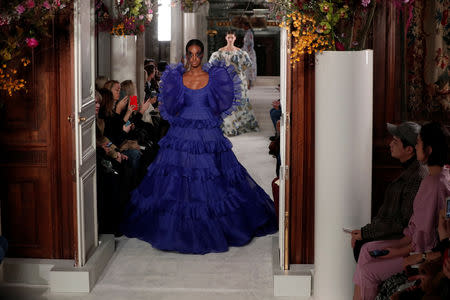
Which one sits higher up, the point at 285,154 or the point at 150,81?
the point at 150,81

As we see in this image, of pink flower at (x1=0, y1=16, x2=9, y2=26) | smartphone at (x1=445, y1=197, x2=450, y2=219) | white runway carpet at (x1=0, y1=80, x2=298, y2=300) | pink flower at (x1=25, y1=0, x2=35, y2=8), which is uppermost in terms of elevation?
pink flower at (x1=25, y1=0, x2=35, y2=8)

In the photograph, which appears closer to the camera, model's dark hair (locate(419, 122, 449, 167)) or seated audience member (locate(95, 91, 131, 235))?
model's dark hair (locate(419, 122, 449, 167))

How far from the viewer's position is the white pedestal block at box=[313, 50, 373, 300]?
439 cm

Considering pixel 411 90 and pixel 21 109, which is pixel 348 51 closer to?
pixel 411 90

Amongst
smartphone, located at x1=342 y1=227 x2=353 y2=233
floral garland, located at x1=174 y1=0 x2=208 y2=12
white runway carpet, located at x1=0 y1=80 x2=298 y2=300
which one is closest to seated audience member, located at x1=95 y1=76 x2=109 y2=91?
white runway carpet, located at x1=0 y1=80 x2=298 y2=300

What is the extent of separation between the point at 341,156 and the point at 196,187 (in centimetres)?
191

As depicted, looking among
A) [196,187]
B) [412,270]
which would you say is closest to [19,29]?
[196,187]

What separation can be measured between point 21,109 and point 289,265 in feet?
6.69

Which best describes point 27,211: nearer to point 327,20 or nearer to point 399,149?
point 327,20

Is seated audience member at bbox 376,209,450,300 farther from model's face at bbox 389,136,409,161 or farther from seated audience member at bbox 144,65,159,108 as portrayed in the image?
seated audience member at bbox 144,65,159,108

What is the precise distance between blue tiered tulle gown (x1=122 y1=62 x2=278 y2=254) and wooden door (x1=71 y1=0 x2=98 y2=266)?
73 cm

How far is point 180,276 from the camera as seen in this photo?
5480 mm

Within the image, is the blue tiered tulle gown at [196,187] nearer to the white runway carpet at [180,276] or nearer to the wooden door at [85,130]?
the white runway carpet at [180,276]

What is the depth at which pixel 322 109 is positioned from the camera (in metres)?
4.46
